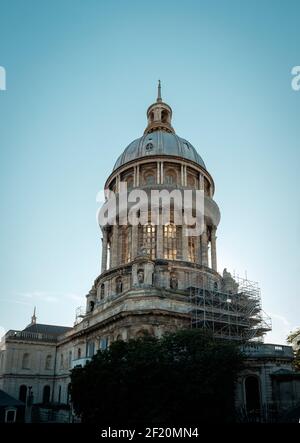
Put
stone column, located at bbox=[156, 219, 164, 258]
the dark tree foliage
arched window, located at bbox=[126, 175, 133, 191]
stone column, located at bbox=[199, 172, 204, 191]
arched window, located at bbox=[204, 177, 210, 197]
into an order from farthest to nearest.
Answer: arched window, located at bbox=[204, 177, 210, 197] → arched window, located at bbox=[126, 175, 133, 191] → stone column, located at bbox=[199, 172, 204, 191] → stone column, located at bbox=[156, 219, 164, 258] → the dark tree foliage

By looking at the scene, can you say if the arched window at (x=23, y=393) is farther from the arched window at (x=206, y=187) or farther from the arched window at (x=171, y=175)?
the arched window at (x=206, y=187)

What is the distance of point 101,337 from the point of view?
44.5m

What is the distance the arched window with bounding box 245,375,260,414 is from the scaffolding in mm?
4015

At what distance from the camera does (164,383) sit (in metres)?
25.3

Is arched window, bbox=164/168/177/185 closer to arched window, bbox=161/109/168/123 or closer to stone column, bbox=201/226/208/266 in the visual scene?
stone column, bbox=201/226/208/266

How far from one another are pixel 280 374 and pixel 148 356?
16.3m

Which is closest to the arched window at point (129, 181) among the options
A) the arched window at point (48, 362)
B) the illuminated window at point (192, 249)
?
the illuminated window at point (192, 249)

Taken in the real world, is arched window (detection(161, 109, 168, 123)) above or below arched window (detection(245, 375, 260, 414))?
above

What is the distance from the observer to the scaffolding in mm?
40156

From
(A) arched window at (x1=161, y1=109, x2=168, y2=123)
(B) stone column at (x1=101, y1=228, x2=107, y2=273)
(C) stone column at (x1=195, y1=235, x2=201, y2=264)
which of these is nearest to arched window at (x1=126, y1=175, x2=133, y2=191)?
(B) stone column at (x1=101, y1=228, x2=107, y2=273)

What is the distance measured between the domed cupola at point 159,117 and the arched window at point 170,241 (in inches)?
754

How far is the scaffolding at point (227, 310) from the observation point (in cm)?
4016

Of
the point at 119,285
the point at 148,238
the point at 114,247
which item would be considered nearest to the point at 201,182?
the point at 148,238

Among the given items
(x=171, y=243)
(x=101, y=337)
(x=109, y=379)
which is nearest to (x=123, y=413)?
(x=109, y=379)
